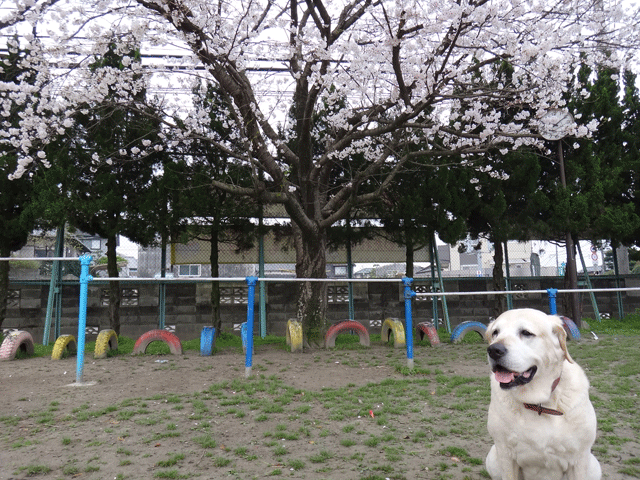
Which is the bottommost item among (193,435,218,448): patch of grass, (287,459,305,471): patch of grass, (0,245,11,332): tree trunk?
(287,459,305,471): patch of grass

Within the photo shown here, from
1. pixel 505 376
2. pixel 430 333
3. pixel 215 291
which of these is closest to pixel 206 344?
pixel 215 291

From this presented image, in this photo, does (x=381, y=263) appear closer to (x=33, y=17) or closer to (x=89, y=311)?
(x=89, y=311)

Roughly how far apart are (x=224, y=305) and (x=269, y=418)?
6.81m

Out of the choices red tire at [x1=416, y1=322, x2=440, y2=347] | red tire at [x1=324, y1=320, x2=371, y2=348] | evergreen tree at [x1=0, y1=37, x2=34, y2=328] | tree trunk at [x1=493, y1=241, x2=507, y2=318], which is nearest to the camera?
red tire at [x1=324, y1=320, x2=371, y2=348]

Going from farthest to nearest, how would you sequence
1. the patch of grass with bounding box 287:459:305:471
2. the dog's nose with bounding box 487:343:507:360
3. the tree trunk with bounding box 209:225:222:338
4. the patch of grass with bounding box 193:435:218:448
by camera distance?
1. the tree trunk with bounding box 209:225:222:338
2. the patch of grass with bounding box 193:435:218:448
3. the patch of grass with bounding box 287:459:305:471
4. the dog's nose with bounding box 487:343:507:360

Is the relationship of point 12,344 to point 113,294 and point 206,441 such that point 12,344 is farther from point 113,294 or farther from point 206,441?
point 206,441

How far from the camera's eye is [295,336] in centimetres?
805

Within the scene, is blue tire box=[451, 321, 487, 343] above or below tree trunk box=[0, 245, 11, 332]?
below

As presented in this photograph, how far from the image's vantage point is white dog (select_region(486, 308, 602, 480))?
2.45m

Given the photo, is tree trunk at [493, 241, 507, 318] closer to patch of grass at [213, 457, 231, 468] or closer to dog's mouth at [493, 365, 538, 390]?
patch of grass at [213, 457, 231, 468]

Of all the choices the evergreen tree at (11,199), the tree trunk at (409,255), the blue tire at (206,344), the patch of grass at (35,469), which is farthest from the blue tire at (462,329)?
the evergreen tree at (11,199)

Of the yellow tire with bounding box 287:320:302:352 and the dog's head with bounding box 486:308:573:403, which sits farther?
the yellow tire with bounding box 287:320:302:352

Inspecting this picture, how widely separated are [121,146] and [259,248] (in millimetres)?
A: 3795

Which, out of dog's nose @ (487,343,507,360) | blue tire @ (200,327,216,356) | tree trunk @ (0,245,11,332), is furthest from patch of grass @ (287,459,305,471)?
tree trunk @ (0,245,11,332)
